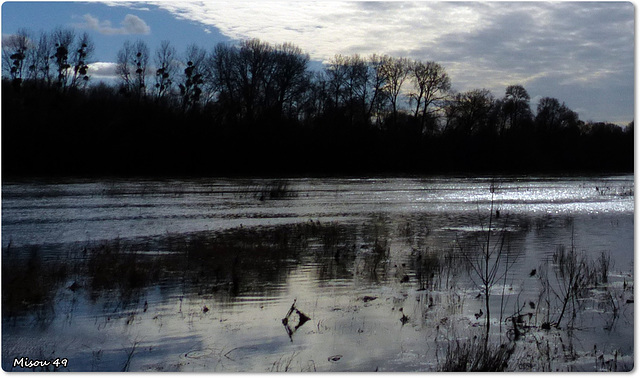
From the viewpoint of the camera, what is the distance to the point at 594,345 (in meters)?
7.41

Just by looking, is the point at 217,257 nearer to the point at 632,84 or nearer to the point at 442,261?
the point at 442,261

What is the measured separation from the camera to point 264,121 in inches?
1747

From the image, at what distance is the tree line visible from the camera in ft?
72.4

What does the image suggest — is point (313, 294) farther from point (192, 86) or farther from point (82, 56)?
point (192, 86)

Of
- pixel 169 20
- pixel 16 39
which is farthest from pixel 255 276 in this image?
pixel 16 39

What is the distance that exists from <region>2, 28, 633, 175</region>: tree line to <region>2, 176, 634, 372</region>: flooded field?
469cm

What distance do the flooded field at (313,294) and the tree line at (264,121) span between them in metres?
4.69

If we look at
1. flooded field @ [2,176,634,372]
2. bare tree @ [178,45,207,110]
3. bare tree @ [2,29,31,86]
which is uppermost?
bare tree @ [178,45,207,110]

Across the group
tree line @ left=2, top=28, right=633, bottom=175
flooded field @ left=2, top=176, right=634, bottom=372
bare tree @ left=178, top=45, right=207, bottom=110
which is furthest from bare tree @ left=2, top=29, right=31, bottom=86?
bare tree @ left=178, top=45, right=207, bottom=110

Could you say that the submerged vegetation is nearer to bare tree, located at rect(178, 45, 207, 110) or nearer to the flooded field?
the flooded field

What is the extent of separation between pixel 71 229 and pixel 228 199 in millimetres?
9813

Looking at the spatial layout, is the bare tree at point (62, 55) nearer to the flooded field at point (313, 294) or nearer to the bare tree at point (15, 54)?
the bare tree at point (15, 54)

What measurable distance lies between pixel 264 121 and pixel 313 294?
35.7m

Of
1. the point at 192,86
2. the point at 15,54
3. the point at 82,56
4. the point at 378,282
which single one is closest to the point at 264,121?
the point at 192,86
